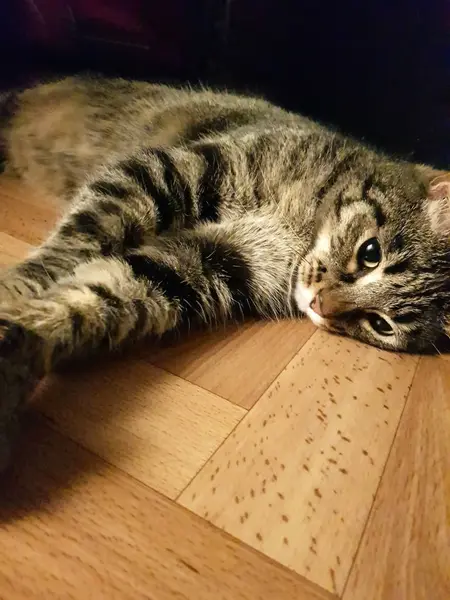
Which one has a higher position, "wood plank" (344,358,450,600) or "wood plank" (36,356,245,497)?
"wood plank" (36,356,245,497)

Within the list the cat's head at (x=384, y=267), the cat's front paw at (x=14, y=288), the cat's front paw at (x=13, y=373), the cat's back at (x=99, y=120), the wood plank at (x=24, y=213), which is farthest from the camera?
the cat's back at (x=99, y=120)

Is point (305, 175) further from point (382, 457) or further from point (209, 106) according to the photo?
point (382, 457)

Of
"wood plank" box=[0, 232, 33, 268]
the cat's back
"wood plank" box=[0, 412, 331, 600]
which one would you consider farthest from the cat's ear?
"wood plank" box=[0, 232, 33, 268]

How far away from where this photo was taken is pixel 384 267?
3.41 ft

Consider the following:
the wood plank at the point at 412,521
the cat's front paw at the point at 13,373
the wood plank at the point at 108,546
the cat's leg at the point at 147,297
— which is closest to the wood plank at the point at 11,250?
the cat's leg at the point at 147,297

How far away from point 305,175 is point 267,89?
617mm

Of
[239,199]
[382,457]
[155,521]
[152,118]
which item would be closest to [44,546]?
[155,521]

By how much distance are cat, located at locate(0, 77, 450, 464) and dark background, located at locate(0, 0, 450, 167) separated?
40 cm

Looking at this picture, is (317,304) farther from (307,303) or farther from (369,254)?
(369,254)

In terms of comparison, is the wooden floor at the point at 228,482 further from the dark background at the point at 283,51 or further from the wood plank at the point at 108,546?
the dark background at the point at 283,51

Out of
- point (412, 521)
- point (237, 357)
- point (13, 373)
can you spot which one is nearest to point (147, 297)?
point (237, 357)

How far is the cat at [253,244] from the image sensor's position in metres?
0.97

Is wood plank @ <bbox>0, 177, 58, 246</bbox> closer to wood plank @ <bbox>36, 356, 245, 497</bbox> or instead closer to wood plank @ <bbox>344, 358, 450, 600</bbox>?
wood plank @ <bbox>36, 356, 245, 497</bbox>

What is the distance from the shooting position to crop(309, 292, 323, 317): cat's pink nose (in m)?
1.07
